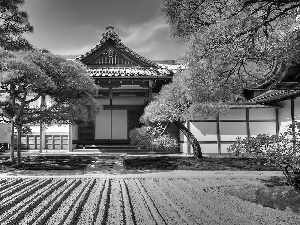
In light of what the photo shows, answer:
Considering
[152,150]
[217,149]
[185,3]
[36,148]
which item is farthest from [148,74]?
[185,3]

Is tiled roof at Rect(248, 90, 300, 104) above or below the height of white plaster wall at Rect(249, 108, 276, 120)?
above

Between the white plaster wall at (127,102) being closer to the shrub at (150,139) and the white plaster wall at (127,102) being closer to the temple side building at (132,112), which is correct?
the temple side building at (132,112)

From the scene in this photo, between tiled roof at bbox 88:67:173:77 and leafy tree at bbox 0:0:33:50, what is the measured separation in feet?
14.0

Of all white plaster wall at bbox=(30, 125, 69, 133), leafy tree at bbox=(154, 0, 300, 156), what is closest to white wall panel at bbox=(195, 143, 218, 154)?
white plaster wall at bbox=(30, 125, 69, 133)

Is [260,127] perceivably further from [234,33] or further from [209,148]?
[234,33]

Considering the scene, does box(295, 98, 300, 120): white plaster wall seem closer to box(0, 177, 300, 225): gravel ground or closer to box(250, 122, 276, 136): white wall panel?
box(250, 122, 276, 136): white wall panel

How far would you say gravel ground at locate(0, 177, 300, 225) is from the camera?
461cm

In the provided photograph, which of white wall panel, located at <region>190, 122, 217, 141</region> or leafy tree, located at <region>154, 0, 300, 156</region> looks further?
white wall panel, located at <region>190, 122, 217, 141</region>

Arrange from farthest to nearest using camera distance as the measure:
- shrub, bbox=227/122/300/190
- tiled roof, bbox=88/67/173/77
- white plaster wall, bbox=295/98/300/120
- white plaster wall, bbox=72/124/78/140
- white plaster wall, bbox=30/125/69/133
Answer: white plaster wall, bbox=30/125/69/133 → white plaster wall, bbox=72/124/78/140 → tiled roof, bbox=88/67/173/77 → white plaster wall, bbox=295/98/300/120 → shrub, bbox=227/122/300/190

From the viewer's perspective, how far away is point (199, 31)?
589 cm

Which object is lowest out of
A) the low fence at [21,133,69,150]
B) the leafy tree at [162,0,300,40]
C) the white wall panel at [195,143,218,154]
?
the white wall panel at [195,143,218,154]

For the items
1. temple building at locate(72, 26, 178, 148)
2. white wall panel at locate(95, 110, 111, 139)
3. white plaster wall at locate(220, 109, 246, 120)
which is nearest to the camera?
white plaster wall at locate(220, 109, 246, 120)

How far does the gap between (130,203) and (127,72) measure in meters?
10.5

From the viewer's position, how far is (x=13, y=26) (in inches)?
412
